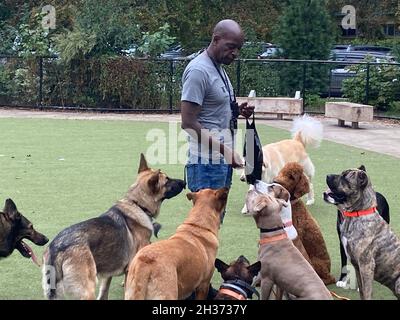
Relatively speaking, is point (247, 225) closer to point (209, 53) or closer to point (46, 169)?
point (209, 53)

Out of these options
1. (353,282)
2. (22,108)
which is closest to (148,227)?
(353,282)

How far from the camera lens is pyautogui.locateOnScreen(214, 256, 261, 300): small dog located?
5824mm

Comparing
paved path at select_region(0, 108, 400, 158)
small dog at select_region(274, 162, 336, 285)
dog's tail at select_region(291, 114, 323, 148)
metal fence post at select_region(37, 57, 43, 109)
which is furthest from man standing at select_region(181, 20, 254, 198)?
metal fence post at select_region(37, 57, 43, 109)

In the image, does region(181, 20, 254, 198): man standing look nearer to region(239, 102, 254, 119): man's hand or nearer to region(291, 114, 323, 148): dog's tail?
region(239, 102, 254, 119): man's hand

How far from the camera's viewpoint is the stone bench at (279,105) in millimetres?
19781

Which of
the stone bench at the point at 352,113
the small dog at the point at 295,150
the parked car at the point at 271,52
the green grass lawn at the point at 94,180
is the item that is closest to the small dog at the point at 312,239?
the green grass lawn at the point at 94,180

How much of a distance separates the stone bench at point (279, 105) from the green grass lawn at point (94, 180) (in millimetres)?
1474

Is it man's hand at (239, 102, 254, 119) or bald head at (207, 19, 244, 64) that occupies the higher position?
bald head at (207, 19, 244, 64)

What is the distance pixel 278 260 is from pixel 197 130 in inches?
47.7

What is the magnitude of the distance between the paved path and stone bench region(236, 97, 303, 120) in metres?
0.27

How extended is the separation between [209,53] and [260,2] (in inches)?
983

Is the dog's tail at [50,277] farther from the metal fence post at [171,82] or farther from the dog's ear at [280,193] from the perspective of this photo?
the metal fence post at [171,82]

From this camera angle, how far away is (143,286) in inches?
219

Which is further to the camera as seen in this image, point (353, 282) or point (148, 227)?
point (353, 282)
